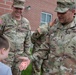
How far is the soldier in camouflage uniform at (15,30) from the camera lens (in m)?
6.19

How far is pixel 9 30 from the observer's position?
6.21 m

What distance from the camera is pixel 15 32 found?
246 inches

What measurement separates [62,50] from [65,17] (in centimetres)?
49

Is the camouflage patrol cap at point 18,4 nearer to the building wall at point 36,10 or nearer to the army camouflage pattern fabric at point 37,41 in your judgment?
the army camouflage pattern fabric at point 37,41

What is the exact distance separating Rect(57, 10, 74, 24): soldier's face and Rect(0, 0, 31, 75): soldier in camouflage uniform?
83.0 inches

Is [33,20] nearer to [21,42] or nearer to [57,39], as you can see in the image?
[21,42]

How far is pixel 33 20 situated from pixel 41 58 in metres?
10.8

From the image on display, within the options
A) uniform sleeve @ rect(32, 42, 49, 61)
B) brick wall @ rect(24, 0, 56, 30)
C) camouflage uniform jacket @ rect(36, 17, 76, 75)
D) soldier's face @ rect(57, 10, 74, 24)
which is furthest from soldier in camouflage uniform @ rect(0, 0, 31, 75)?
brick wall @ rect(24, 0, 56, 30)

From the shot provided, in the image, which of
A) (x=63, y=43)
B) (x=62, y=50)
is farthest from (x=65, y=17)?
(x=62, y=50)

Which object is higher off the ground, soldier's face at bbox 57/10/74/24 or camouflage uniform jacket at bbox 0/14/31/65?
soldier's face at bbox 57/10/74/24

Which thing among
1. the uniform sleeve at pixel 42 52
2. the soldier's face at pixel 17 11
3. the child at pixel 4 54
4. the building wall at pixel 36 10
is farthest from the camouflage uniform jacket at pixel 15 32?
→ the building wall at pixel 36 10

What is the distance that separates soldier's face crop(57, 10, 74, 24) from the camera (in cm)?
411

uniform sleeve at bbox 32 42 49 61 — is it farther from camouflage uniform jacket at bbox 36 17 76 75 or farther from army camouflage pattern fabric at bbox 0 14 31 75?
army camouflage pattern fabric at bbox 0 14 31 75

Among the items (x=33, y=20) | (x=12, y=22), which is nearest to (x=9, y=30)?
(x=12, y=22)
